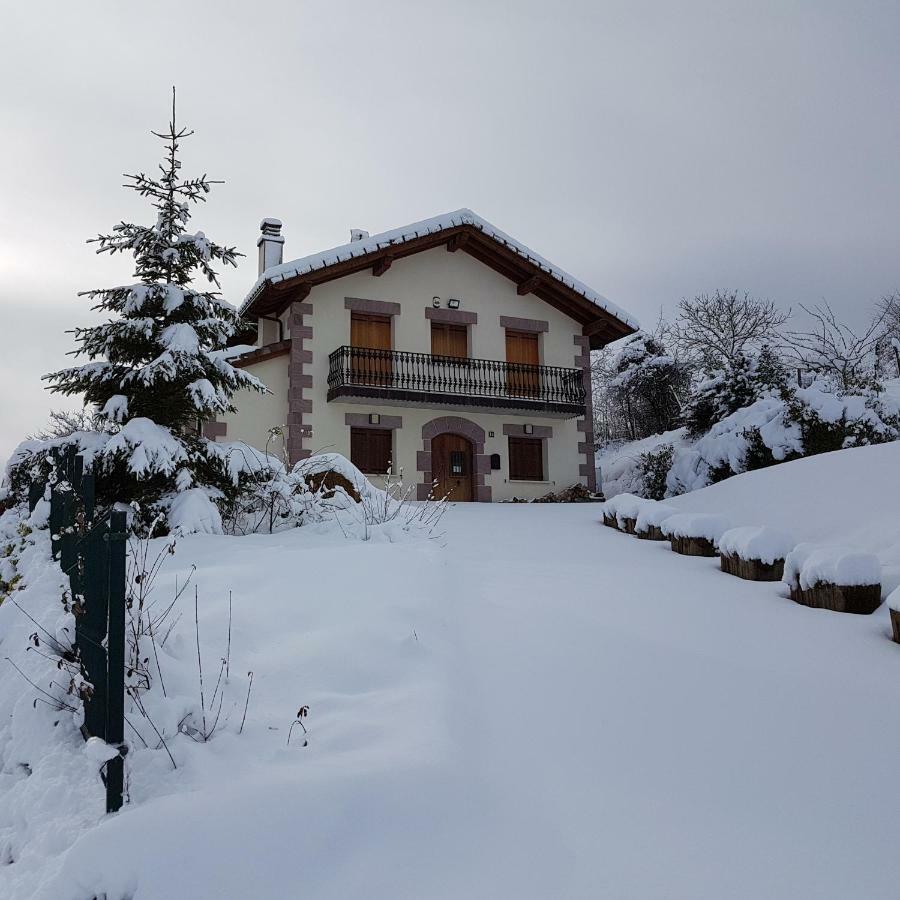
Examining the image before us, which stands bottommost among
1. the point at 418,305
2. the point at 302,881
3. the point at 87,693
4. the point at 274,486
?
the point at 302,881

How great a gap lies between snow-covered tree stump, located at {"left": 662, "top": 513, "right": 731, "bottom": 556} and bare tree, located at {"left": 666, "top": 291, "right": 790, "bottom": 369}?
20743mm

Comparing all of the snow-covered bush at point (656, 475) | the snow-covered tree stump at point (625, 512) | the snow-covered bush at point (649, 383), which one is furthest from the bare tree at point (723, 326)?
the snow-covered tree stump at point (625, 512)

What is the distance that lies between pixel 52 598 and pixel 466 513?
7.41 m

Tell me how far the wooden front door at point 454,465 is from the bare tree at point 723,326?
14.4 metres

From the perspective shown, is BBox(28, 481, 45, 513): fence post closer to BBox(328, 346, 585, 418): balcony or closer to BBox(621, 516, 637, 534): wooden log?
BBox(328, 346, 585, 418): balcony

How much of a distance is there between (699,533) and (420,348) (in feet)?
31.6

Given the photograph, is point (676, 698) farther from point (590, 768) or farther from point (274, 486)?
point (274, 486)

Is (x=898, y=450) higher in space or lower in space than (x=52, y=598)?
higher

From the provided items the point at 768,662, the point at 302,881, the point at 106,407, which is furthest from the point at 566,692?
the point at 106,407

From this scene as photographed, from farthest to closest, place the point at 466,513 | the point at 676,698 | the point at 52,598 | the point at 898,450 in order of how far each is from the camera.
A: the point at 466,513 → the point at 898,450 → the point at 52,598 → the point at 676,698

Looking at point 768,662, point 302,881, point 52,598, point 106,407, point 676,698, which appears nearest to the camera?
point 302,881

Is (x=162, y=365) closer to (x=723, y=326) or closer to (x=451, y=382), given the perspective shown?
(x=451, y=382)

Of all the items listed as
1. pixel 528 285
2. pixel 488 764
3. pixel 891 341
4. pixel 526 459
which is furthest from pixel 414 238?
pixel 891 341

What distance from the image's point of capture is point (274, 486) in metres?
7.25
